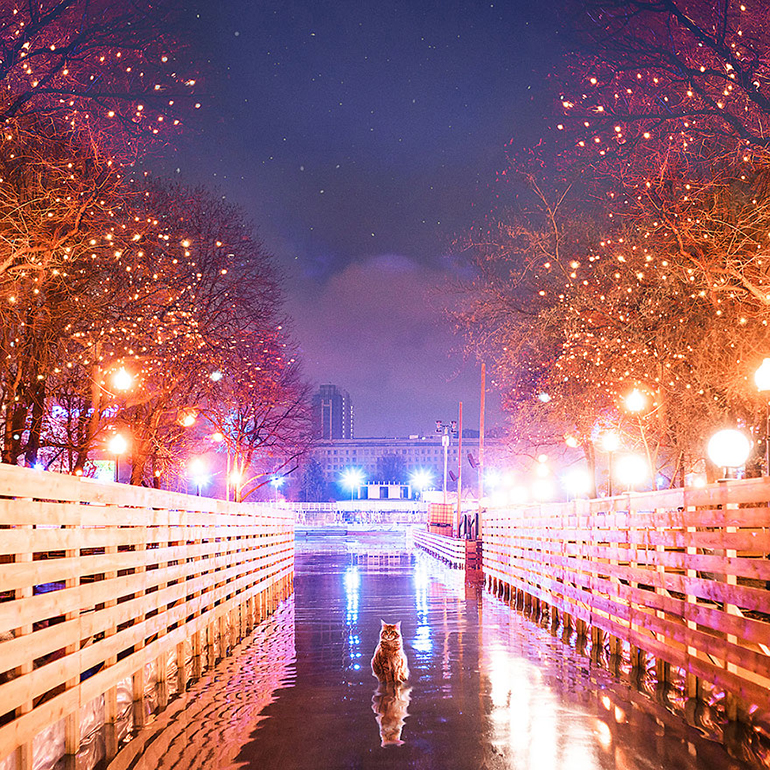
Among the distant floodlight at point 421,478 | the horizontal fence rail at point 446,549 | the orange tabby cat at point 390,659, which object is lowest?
the horizontal fence rail at point 446,549

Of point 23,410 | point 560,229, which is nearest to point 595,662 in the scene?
point 23,410

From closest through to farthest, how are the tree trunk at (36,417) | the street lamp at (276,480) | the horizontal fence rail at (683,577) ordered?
the horizontal fence rail at (683,577) < the tree trunk at (36,417) < the street lamp at (276,480)

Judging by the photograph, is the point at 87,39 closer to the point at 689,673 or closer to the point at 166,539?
the point at 166,539

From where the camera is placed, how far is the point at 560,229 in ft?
75.2

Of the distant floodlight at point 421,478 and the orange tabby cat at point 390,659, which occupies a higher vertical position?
the distant floodlight at point 421,478

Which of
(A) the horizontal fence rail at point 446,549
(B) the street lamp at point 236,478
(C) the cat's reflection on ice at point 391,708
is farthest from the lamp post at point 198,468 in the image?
(C) the cat's reflection on ice at point 391,708

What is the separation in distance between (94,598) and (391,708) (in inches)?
114

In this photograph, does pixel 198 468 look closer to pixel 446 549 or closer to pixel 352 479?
pixel 446 549

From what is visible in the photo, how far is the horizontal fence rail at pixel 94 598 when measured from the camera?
474 cm

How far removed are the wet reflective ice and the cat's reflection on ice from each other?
0.6 inches

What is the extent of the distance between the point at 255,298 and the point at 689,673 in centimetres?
2258

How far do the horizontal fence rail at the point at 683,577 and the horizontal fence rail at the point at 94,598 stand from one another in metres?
4.72

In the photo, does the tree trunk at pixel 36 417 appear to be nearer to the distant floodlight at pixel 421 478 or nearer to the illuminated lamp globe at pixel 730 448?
the illuminated lamp globe at pixel 730 448

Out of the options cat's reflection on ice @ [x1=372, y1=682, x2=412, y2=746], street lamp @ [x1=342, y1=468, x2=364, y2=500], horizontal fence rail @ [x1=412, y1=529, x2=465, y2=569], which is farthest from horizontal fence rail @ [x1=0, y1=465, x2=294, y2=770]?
street lamp @ [x1=342, y1=468, x2=364, y2=500]
